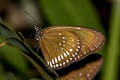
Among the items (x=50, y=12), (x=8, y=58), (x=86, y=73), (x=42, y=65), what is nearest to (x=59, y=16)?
(x=50, y=12)

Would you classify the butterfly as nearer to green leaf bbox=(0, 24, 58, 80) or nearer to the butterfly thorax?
the butterfly thorax

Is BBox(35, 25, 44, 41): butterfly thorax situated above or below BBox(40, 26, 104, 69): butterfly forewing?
above

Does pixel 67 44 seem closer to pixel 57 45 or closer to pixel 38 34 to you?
pixel 57 45

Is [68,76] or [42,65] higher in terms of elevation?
[42,65]

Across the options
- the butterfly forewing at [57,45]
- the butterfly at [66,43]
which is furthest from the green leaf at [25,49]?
the butterfly forewing at [57,45]

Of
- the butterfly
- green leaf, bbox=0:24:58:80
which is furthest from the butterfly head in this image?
green leaf, bbox=0:24:58:80

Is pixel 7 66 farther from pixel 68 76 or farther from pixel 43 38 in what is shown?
pixel 68 76

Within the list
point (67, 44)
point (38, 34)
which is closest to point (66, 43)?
point (67, 44)

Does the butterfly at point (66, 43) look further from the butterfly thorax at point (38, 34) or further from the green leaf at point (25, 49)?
the green leaf at point (25, 49)
